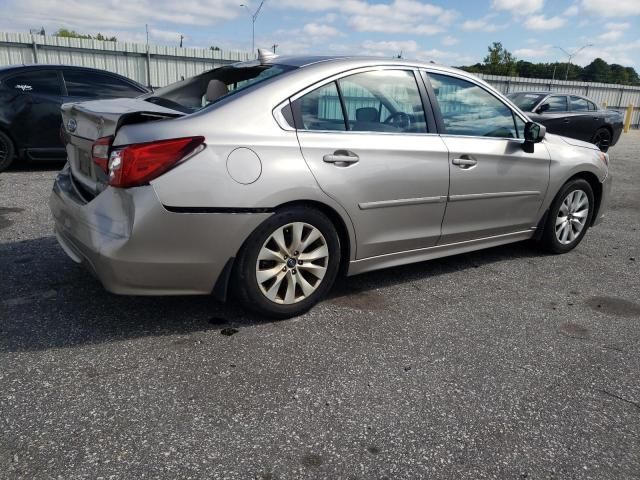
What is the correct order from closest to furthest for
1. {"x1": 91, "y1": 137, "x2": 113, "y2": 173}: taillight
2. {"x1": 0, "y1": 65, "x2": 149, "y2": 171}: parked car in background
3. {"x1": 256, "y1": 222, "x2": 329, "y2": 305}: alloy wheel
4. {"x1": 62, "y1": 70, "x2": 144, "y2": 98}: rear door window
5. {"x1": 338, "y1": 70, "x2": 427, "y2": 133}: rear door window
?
{"x1": 91, "y1": 137, "x2": 113, "y2": 173}: taillight < {"x1": 256, "y1": 222, "x2": 329, "y2": 305}: alloy wheel < {"x1": 338, "y1": 70, "x2": 427, "y2": 133}: rear door window < {"x1": 0, "y1": 65, "x2": 149, "y2": 171}: parked car in background < {"x1": 62, "y1": 70, "x2": 144, "y2": 98}: rear door window

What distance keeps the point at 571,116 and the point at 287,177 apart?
11.9 m

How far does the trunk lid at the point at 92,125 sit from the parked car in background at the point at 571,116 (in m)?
10.1

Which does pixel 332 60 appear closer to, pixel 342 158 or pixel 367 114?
pixel 367 114

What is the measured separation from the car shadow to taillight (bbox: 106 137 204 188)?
90 centimetres

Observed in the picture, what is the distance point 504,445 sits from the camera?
2.26 meters

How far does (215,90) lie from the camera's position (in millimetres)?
3404

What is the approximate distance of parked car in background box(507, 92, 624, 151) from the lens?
12.1 m

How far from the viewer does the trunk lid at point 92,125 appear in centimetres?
294

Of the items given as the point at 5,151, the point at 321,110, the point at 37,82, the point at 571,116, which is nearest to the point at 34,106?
the point at 37,82

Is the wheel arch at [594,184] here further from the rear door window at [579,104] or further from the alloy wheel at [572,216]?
the rear door window at [579,104]

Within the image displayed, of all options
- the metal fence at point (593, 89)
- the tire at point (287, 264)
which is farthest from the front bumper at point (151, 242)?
the metal fence at point (593, 89)

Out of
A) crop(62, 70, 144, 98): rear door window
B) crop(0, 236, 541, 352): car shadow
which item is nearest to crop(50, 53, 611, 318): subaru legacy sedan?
crop(0, 236, 541, 352): car shadow

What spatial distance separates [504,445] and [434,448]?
1.01ft

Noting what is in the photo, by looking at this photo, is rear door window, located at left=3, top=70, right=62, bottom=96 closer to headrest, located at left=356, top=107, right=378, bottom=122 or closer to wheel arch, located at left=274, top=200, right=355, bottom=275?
headrest, located at left=356, top=107, right=378, bottom=122
